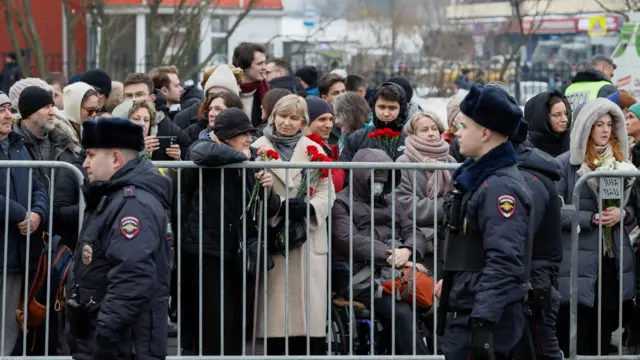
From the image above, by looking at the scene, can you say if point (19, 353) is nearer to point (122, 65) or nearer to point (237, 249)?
point (237, 249)

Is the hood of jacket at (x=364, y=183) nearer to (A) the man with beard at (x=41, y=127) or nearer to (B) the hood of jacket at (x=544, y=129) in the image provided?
(B) the hood of jacket at (x=544, y=129)

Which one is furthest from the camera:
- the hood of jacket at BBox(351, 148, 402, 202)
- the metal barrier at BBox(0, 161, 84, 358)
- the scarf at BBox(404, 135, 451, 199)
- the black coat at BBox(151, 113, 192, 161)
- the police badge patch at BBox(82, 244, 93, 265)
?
the black coat at BBox(151, 113, 192, 161)

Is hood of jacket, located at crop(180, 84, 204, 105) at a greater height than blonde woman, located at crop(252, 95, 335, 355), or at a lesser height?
greater

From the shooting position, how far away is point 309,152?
8.41 m

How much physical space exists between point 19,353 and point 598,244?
13.0 feet

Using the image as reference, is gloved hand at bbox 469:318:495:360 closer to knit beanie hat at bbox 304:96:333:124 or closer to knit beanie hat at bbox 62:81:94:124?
knit beanie hat at bbox 304:96:333:124

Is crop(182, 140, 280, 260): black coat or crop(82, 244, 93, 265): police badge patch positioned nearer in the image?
crop(82, 244, 93, 265): police badge patch

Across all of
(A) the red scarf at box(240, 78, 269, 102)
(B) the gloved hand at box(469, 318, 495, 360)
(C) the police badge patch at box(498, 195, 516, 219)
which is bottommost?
(B) the gloved hand at box(469, 318, 495, 360)

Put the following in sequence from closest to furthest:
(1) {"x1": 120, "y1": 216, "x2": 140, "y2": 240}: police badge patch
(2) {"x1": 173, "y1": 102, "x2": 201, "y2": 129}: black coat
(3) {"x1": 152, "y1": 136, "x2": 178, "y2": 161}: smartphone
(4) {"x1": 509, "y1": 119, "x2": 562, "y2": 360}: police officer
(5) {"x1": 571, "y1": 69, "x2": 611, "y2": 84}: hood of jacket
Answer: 1. (1) {"x1": 120, "y1": 216, "x2": 140, "y2": 240}: police badge patch
2. (4) {"x1": 509, "y1": 119, "x2": 562, "y2": 360}: police officer
3. (3) {"x1": 152, "y1": 136, "x2": 178, "y2": 161}: smartphone
4. (2) {"x1": 173, "y1": 102, "x2": 201, "y2": 129}: black coat
5. (5) {"x1": 571, "y1": 69, "x2": 611, "y2": 84}: hood of jacket

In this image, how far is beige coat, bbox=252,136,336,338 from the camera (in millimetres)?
8156

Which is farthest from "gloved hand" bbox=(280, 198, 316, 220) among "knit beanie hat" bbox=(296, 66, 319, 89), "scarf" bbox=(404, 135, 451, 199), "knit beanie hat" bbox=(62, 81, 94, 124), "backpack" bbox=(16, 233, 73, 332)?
"knit beanie hat" bbox=(296, 66, 319, 89)

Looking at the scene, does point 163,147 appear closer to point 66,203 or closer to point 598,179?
point 66,203

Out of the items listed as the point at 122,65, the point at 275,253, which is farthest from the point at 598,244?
the point at 122,65

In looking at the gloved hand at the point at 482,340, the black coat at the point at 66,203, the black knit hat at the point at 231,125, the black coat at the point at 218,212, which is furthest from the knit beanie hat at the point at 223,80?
the gloved hand at the point at 482,340
